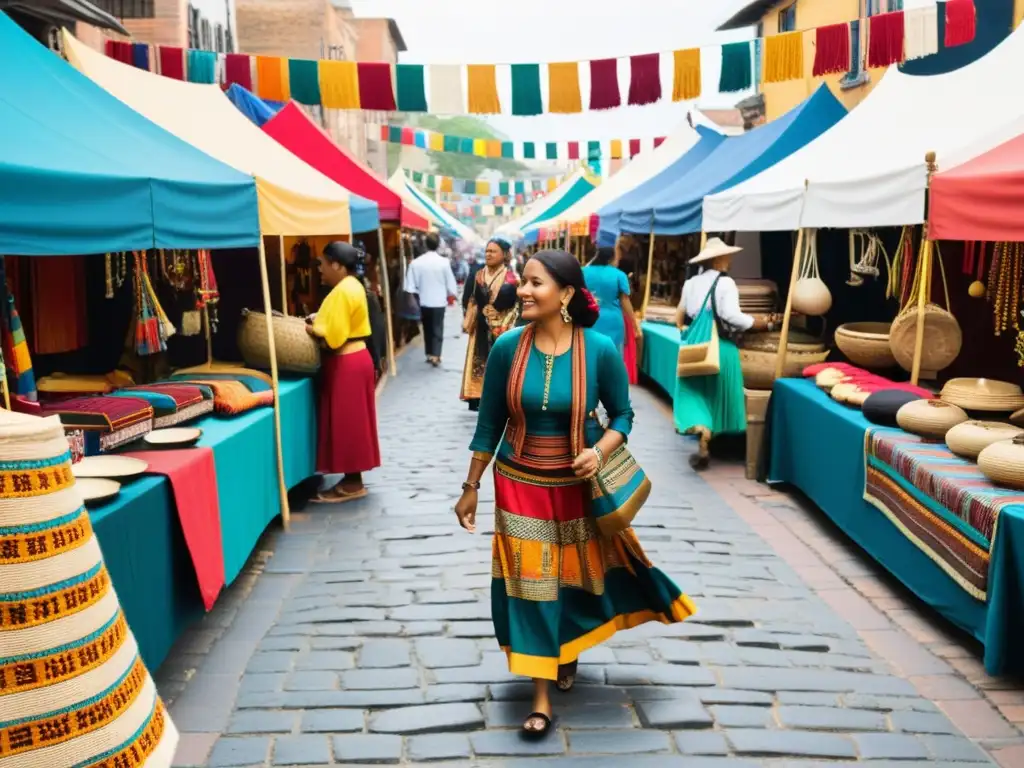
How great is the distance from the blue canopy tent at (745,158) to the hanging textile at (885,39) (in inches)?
25.2

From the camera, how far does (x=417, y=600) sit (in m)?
5.03

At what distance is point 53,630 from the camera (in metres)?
2.00

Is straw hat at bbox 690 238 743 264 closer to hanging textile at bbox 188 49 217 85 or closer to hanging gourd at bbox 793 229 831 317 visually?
hanging gourd at bbox 793 229 831 317

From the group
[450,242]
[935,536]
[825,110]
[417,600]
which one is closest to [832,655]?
[935,536]

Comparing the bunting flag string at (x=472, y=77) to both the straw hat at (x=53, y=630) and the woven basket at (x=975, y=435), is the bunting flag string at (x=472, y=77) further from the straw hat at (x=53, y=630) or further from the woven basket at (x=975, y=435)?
the straw hat at (x=53, y=630)

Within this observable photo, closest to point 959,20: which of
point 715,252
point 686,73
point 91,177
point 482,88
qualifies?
point 686,73

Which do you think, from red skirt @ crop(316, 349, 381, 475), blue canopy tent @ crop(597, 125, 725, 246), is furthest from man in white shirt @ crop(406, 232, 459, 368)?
red skirt @ crop(316, 349, 381, 475)

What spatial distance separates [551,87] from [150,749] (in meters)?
11.1

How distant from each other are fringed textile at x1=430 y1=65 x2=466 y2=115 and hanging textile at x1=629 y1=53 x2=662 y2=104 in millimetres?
2074

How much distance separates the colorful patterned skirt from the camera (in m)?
3.62

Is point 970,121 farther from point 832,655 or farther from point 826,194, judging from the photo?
point 832,655

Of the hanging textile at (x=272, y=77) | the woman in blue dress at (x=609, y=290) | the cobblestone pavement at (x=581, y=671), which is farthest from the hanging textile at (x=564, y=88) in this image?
the cobblestone pavement at (x=581, y=671)

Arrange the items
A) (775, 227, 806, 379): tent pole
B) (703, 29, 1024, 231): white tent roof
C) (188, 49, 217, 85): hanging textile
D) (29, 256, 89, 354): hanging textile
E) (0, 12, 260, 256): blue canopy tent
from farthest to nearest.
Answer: (188, 49, 217, 85): hanging textile
(775, 227, 806, 379): tent pole
(29, 256, 89, 354): hanging textile
(703, 29, 1024, 231): white tent roof
(0, 12, 260, 256): blue canopy tent

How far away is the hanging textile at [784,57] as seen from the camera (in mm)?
11148
